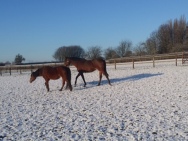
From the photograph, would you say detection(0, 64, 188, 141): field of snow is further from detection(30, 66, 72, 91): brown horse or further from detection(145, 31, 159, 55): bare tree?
detection(145, 31, 159, 55): bare tree

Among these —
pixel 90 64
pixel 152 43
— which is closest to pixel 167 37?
pixel 152 43

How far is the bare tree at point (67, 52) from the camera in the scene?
101 meters

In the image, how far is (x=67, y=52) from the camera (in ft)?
351

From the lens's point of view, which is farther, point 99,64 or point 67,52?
point 67,52

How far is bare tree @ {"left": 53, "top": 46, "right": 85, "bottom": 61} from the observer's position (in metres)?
101

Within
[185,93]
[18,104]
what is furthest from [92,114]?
[185,93]

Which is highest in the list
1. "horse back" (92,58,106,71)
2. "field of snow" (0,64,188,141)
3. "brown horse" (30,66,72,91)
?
"horse back" (92,58,106,71)

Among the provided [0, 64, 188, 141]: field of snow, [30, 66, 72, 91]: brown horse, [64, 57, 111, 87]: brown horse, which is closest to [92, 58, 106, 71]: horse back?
[64, 57, 111, 87]: brown horse

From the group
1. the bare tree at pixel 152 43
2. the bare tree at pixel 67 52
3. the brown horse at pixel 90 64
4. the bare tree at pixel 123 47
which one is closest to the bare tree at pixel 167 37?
the bare tree at pixel 152 43

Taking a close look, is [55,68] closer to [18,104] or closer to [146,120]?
[18,104]

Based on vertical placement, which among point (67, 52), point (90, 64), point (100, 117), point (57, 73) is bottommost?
point (100, 117)

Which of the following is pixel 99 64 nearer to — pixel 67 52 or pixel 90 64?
pixel 90 64

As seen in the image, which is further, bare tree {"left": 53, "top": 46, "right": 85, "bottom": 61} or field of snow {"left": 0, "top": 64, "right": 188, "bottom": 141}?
bare tree {"left": 53, "top": 46, "right": 85, "bottom": 61}

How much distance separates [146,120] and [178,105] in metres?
2.12
